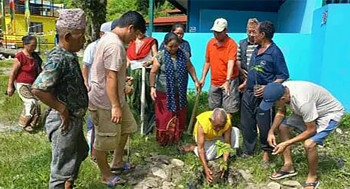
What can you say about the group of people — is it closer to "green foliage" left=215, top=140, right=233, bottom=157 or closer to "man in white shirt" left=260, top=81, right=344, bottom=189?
"man in white shirt" left=260, top=81, right=344, bottom=189

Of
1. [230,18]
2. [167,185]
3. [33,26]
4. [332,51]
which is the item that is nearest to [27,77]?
[167,185]

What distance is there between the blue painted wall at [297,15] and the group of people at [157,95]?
3280 millimetres

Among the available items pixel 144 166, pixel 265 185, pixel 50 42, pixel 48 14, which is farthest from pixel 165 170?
pixel 48 14

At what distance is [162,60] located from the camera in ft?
14.8

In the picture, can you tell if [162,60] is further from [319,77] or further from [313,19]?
[313,19]

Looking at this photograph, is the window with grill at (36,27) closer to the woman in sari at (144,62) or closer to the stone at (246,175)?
the woman in sari at (144,62)

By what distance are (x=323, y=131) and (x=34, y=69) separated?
407cm

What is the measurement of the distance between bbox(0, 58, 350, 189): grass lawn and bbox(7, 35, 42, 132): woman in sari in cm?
26

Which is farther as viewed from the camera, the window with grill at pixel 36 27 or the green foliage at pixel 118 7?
the green foliage at pixel 118 7

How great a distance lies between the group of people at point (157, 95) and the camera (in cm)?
296

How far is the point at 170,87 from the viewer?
14.8 feet

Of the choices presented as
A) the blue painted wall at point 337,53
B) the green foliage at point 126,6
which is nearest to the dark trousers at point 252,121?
the blue painted wall at point 337,53

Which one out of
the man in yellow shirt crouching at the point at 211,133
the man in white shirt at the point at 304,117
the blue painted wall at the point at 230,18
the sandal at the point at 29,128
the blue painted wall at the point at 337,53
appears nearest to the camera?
the man in white shirt at the point at 304,117

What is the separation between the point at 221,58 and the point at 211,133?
107 centimetres
